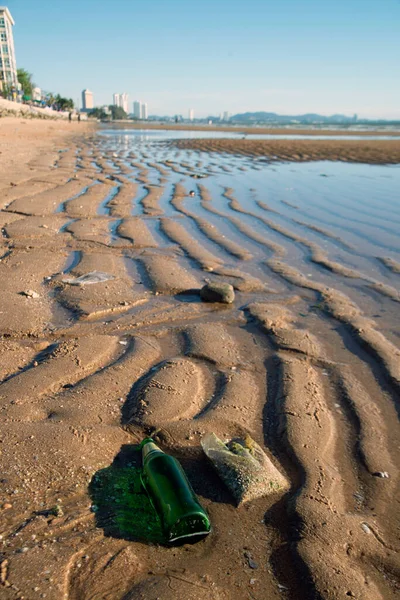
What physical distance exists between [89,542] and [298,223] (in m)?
8.20

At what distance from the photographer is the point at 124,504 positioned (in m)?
2.31

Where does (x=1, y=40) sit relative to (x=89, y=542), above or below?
above

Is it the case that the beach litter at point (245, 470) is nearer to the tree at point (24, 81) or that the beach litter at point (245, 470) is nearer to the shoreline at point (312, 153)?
A: the shoreline at point (312, 153)

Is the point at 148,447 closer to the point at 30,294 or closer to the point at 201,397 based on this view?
the point at 201,397

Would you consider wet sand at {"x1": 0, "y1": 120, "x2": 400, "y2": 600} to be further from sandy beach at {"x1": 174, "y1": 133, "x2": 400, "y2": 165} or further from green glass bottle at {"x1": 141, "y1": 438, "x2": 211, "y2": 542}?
sandy beach at {"x1": 174, "y1": 133, "x2": 400, "y2": 165}

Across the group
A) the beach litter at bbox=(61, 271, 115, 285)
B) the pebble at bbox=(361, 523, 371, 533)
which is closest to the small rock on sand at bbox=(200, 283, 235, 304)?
the beach litter at bbox=(61, 271, 115, 285)

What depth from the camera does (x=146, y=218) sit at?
9164 millimetres

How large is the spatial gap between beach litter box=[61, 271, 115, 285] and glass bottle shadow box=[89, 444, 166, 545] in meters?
3.16

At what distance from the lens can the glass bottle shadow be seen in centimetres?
215

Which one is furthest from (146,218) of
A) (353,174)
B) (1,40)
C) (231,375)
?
(1,40)

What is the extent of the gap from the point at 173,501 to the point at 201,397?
1257mm

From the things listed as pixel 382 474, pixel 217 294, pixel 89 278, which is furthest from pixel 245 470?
pixel 89 278

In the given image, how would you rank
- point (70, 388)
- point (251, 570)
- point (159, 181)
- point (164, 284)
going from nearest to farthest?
point (251, 570) → point (70, 388) → point (164, 284) → point (159, 181)

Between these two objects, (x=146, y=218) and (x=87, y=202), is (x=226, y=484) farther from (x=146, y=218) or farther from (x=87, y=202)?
(x=87, y=202)
